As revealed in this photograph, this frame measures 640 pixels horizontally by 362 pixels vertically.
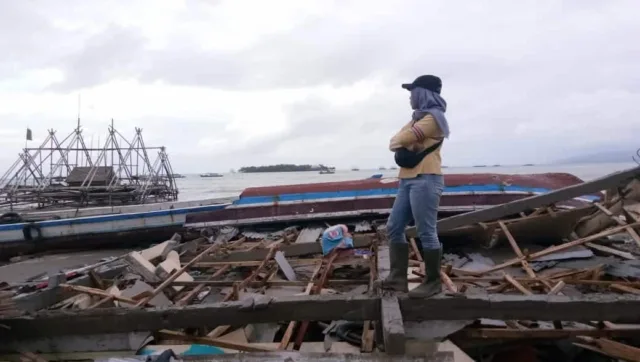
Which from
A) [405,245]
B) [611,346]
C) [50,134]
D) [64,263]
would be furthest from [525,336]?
[50,134]

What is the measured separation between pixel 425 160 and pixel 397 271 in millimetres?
1194

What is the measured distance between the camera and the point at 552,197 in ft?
22.5

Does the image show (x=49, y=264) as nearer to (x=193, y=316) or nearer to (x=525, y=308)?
(x=193, y=316)

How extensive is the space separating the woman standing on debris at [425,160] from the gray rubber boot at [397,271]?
0.09 m

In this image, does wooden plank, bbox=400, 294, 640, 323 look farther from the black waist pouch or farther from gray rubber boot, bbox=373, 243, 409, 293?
the black waist pouch

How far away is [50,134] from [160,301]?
22555 millimetres

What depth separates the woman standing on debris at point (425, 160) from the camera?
4168 mm

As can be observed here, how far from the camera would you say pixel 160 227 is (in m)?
14.4

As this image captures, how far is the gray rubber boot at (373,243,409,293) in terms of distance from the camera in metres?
4.43

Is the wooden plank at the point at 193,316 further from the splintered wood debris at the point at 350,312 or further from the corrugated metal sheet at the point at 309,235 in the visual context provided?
the corrugated metal sheet at the point at 309,235

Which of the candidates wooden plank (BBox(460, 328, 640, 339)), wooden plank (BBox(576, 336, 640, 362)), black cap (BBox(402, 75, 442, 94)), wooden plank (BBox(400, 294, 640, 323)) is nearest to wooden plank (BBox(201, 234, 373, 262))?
wooden plank (BBox(460, 328, 640, 339))

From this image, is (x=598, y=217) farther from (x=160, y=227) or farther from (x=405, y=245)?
(x=160, y=227)

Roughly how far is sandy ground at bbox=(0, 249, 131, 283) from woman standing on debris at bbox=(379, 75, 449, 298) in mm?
9363

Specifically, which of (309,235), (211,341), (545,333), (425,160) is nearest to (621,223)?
(545,333)
